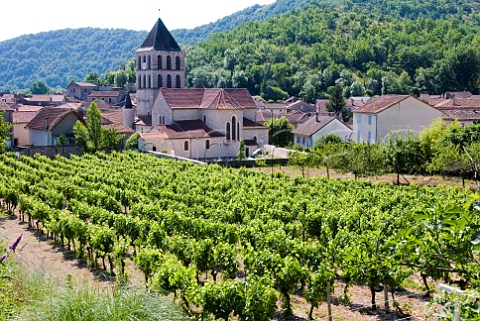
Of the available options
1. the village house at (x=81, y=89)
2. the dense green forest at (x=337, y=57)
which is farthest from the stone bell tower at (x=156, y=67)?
the village house at (x=81, y=89)

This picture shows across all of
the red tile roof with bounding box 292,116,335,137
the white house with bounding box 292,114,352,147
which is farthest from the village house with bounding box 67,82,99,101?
the white house with bounding box 292,114,352,147

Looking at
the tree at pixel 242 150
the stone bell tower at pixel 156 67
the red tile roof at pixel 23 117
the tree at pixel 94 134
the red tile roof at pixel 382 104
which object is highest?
the stone bell tower at pixel 156 67

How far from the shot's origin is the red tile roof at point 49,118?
173 ft

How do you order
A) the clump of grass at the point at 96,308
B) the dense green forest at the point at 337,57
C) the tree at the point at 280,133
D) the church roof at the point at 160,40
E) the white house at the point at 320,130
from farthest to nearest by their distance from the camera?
the dense green forest at the point at 337,57 < the church roof at the point at 160,40 < the tree at the point at 280,133 < the white house at the point at 320,130 < the clump of grass at the point at 96,308

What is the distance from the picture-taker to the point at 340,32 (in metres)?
155

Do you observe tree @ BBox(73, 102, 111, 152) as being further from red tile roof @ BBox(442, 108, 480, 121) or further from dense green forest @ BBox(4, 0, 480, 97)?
dense green forest @ BBox(4, 0, 480, 97)

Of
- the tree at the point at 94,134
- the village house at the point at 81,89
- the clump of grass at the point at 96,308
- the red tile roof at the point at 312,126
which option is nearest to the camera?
the clump of grass at the point at 96,308

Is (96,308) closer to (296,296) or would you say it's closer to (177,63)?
(296,296)

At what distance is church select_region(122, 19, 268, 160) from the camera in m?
49.5

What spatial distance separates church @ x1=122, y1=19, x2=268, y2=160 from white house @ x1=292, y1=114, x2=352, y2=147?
196 inches

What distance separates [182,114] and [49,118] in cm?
1291

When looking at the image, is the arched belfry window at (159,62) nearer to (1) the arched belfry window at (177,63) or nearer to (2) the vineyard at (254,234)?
(1) the arched belfry window at (177,63)

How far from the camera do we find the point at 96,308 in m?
9.02

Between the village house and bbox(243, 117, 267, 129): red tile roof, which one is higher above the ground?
the village house
